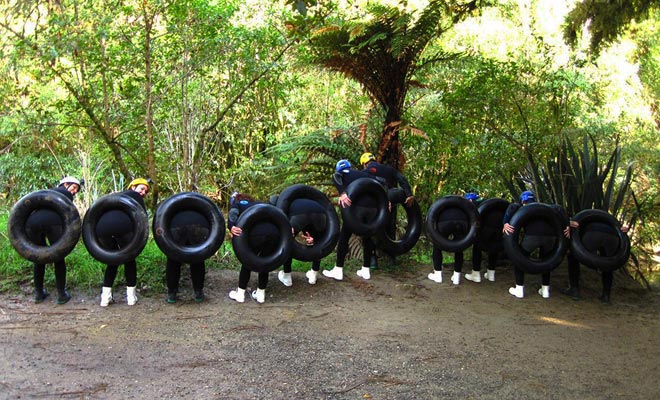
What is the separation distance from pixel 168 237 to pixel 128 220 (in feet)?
1.37

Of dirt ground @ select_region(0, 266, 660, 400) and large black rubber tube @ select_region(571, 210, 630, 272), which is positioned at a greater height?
large black rubber tube @ select_region(571, 210, 630, 272)

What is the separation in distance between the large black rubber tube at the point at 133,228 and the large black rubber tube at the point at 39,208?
117 millimetres

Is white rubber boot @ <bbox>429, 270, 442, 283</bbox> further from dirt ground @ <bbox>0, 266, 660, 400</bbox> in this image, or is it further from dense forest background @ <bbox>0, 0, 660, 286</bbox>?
dense forest background @ <bbox>0, 0, 660, 286</bbox>

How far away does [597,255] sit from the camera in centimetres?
697

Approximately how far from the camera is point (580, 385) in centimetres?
452

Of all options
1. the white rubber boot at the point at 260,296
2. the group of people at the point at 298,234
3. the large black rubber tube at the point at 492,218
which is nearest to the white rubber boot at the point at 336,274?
the group of people at the point at 298,234

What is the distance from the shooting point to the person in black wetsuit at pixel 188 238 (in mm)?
5945

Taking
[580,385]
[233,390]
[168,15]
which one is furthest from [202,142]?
[580,385]

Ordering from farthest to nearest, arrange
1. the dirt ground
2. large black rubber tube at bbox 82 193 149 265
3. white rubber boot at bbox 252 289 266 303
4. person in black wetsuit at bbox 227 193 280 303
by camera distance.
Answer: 1. white rubber boot at bbox 252 289 266 303
2. person in black wetsuit at bbox 227 193 280 303
3. large black rubber tube at bbox 82 193 149 265
4. the dirt ground

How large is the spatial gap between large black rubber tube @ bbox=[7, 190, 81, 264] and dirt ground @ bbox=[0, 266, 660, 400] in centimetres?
51

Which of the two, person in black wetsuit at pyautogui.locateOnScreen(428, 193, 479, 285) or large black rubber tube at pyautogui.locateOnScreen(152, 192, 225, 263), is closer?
large black rubber tube at pyautogui.locateOnScreen(152, 192, 225, 263)

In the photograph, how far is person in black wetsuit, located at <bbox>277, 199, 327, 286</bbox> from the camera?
6.76m

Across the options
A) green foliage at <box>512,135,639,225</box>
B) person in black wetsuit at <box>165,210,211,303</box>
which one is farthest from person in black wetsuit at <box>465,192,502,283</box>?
person in black wetsuit at <box>165,210,211,303</box>

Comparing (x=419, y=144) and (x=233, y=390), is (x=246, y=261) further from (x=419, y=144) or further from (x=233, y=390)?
(x=419, y=144)
